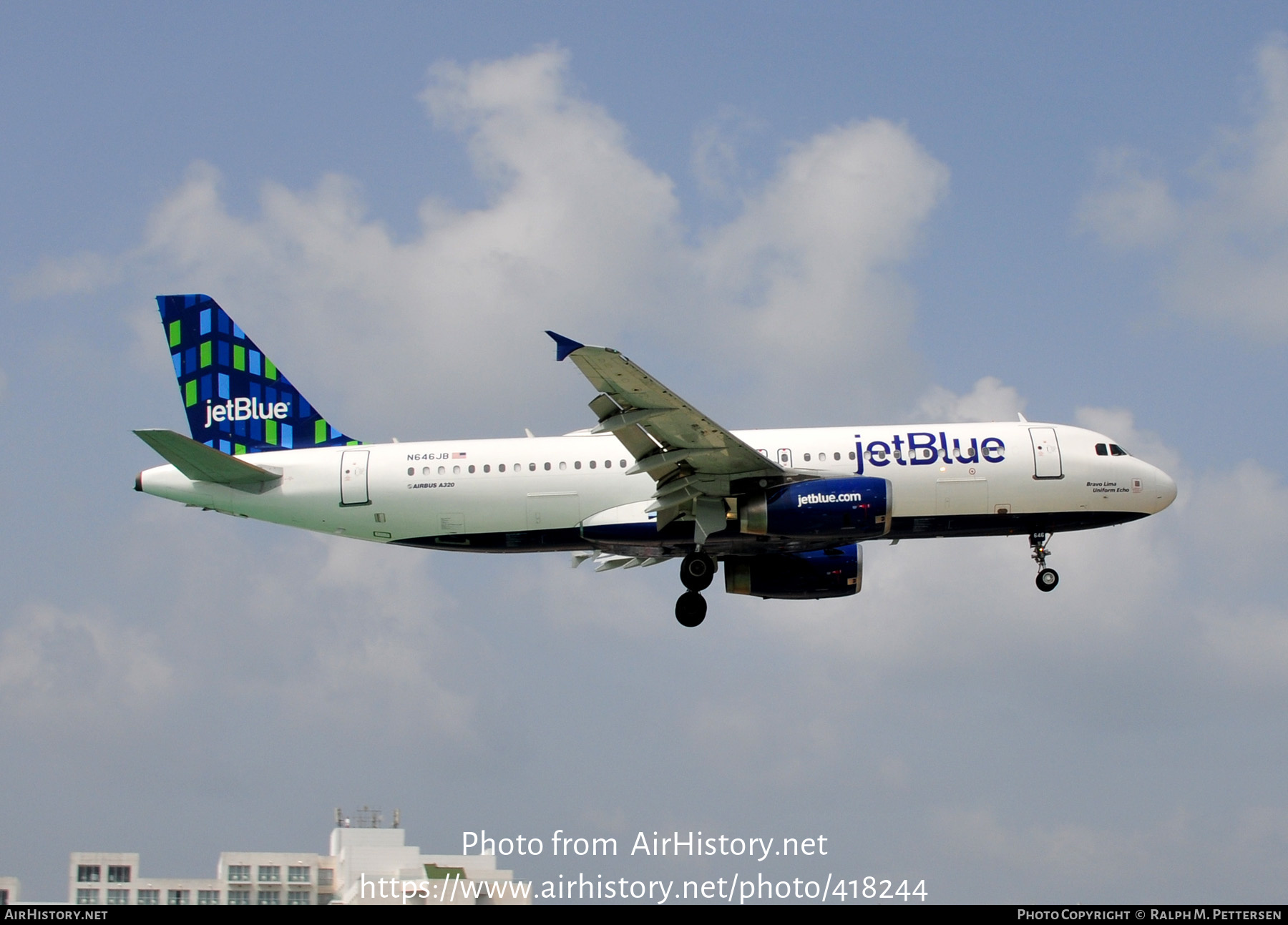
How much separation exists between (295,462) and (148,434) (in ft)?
17.7

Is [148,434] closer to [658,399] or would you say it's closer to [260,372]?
[260,372]

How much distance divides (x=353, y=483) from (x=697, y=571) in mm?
9969

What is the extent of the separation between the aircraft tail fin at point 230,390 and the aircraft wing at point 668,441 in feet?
34.4

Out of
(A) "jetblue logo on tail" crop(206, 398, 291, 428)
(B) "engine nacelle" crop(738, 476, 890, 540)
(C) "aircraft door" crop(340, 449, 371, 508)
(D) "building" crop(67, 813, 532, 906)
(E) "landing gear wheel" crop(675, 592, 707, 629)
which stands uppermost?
(A) "jetblue logo on tail" crop(206, 398, 291, 428)

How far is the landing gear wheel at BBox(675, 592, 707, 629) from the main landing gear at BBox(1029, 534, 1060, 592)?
965 cm

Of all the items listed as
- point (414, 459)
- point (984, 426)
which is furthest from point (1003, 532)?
point (414, 459)

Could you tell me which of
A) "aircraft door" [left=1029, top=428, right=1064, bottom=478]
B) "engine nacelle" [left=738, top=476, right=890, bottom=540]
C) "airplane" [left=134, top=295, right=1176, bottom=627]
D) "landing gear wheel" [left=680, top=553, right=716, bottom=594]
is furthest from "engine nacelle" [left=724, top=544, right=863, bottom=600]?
"aircraft door" [left=1029, top=428, right=1064, bottom=478]

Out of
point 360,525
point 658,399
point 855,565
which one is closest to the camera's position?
point 658,399

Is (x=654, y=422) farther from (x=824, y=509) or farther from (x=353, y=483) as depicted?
(x=353, y=483)

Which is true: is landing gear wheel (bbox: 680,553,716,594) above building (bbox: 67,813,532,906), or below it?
above

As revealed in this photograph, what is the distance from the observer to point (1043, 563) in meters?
43.1

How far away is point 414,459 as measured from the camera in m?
41.9

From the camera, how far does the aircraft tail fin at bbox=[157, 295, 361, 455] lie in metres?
44.8

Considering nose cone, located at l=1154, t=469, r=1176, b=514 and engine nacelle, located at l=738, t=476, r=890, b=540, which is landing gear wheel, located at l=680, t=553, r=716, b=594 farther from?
nose cone, located at l=1154, t=469, r=1176, b=514
